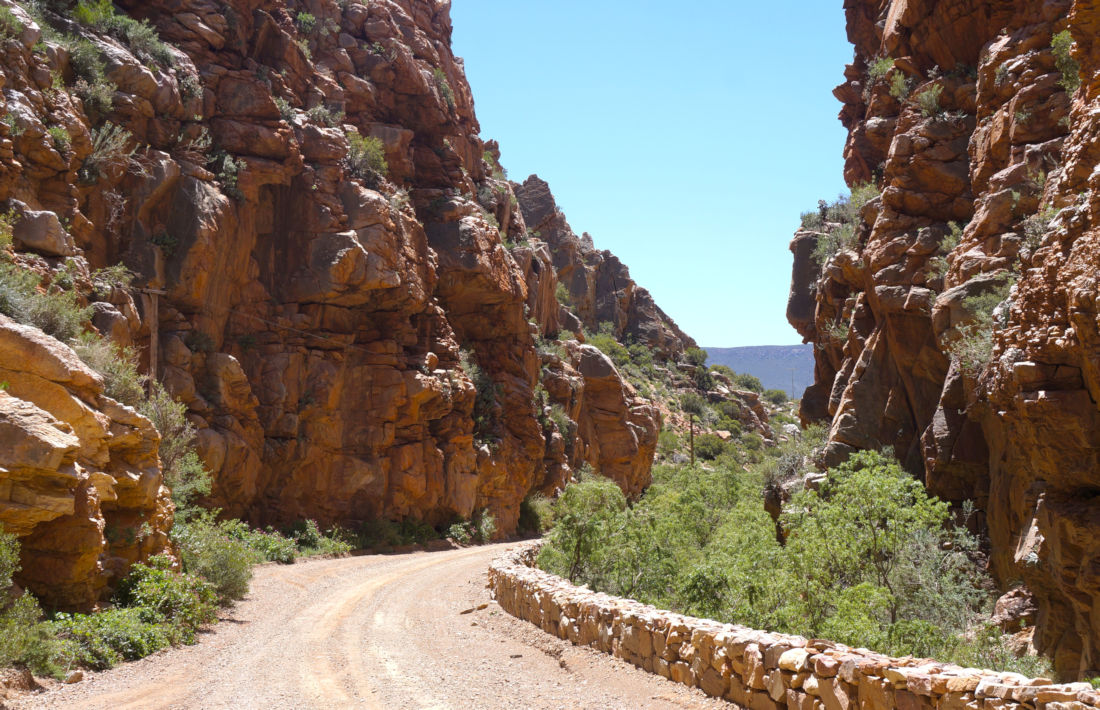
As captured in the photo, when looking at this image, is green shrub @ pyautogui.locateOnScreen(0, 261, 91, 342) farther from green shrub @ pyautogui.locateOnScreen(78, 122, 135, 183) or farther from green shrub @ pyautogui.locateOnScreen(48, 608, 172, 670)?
green shrub @ pyautogui.locateOnScreen(78, 122, 135, 183)

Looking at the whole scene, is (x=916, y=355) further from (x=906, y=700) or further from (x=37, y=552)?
(x=37, y=552)

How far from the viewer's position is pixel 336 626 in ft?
A: 49.8

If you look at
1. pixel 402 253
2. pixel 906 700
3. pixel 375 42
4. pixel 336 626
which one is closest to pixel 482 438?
pixel 402 253

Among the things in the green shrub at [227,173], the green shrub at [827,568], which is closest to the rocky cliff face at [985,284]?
the green shrub at [827,568]

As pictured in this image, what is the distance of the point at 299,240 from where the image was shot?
32281 mm

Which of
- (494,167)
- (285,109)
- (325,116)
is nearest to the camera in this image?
(285,109)

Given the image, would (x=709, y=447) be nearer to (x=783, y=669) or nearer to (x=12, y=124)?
(x=12, y=124)

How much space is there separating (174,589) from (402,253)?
23.1 m

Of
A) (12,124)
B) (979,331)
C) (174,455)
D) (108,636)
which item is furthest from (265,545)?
(979,331)

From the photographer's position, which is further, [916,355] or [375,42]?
[375,42]

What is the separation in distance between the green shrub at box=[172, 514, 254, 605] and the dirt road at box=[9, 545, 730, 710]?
64 cm

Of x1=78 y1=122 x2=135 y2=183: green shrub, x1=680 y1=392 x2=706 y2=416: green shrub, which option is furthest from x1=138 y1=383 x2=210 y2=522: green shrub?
x1=680 y1=392 x2=706 y2=416: green shrub

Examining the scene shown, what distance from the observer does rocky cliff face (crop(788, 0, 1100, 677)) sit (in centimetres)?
1295

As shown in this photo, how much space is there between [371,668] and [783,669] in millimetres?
6525
